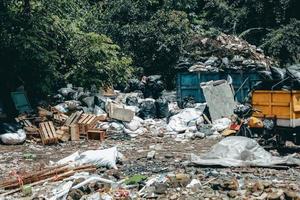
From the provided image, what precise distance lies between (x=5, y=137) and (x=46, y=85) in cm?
295

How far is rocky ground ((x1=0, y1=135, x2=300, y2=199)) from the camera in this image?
662cm

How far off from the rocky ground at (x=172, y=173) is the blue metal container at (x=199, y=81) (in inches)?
169

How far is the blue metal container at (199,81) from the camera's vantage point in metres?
15.2

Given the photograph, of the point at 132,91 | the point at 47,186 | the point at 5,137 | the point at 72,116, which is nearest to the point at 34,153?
the point at 5,137

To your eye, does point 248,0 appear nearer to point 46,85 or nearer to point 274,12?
point 274,12

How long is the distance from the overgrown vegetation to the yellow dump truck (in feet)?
21.3

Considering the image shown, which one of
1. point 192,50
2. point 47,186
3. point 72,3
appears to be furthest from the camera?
point 192,50

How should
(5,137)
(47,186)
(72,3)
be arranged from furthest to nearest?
(72,3)
(5,137)
(47,186)

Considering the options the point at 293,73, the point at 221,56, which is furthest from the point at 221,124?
the point at 221,56

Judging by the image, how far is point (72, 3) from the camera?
16672mm

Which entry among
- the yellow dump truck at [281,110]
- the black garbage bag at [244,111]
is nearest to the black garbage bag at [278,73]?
the yellow dump truck at [281,110]

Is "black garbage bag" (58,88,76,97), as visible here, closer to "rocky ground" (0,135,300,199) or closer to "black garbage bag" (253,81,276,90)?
"rocky ground" (0,135,300,199)

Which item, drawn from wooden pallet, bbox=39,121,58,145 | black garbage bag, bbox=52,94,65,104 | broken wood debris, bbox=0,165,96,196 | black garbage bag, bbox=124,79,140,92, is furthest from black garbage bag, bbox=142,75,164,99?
broken wood debris, bbox=0,165,96,196

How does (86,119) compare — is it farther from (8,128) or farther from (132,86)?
(132,86)
